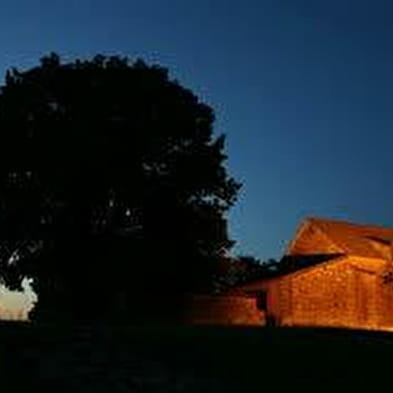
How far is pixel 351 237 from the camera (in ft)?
292

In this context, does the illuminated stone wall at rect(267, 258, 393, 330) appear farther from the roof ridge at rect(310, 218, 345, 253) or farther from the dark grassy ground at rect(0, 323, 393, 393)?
the dark grassy ground at rect(0, 323, 393, 393)

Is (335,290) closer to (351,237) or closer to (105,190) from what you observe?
(351,237)

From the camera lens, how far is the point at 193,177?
74.8 meters

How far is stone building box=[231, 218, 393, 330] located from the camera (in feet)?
269

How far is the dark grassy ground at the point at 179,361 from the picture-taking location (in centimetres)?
3928

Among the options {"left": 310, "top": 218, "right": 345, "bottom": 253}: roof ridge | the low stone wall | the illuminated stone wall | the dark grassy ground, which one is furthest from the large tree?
the dark grassy ground

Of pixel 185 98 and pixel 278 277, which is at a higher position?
pixel 185 98

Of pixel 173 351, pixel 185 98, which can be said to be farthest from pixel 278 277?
pixel 173 351

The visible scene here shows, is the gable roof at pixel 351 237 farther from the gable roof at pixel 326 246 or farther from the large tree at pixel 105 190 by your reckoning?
the large tree at pixel 105 190

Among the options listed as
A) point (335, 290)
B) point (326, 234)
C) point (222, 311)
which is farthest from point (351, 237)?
point (222, 311)

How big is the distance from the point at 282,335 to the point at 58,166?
83.5 ft

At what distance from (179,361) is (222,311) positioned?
116 feet

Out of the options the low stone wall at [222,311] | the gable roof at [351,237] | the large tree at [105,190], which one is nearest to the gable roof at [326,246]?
the gable roof at [351,237]

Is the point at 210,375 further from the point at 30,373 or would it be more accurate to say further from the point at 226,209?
the point at 226,209
